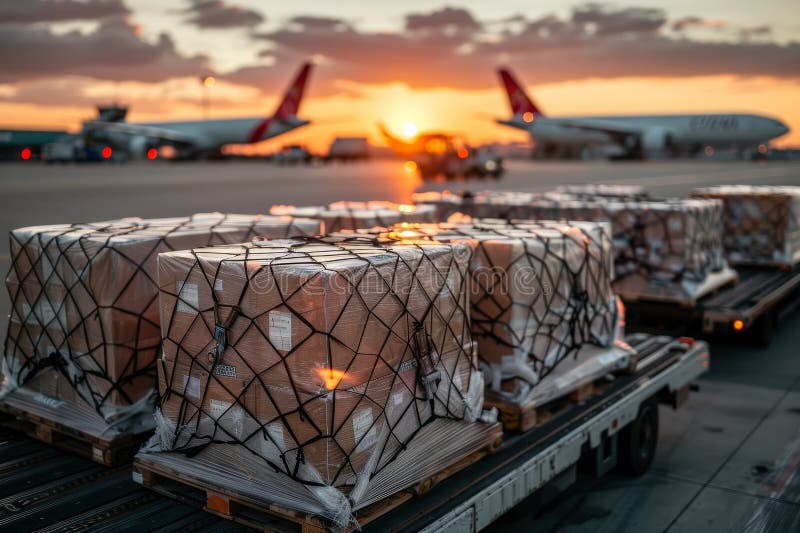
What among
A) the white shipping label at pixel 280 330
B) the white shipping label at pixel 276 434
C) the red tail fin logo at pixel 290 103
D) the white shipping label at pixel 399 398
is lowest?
the white shipping label at pixel 276 434

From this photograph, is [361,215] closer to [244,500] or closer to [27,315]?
[27,315]

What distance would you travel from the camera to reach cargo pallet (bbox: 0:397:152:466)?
170 inches

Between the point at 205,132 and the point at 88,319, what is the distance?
68044mm

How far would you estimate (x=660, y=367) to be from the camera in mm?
6262

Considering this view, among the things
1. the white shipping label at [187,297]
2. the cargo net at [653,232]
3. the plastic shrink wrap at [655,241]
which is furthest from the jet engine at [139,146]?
the white shipping label at [187,297]

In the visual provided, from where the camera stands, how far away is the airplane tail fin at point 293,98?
56.2 meters

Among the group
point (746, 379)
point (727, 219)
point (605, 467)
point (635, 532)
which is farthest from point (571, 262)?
point (727, 219)

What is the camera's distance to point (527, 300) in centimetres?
494

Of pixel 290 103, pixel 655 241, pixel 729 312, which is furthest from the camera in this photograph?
pixel 290 103

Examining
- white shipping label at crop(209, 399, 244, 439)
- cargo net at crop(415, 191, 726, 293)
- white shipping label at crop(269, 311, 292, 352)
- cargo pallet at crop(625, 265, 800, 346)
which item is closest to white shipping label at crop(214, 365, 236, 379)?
white shipping label at crop(209, 399, 244, 439)

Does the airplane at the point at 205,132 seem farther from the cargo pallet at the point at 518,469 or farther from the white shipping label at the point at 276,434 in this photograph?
the white shipping label at the point at 276,434

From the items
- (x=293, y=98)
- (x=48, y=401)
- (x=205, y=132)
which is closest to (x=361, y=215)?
(x=48, y=401)

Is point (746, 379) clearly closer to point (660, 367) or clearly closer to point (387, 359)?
point (660, 367)

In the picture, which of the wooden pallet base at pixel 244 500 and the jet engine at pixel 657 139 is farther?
the jet engine at pixel 657 139
